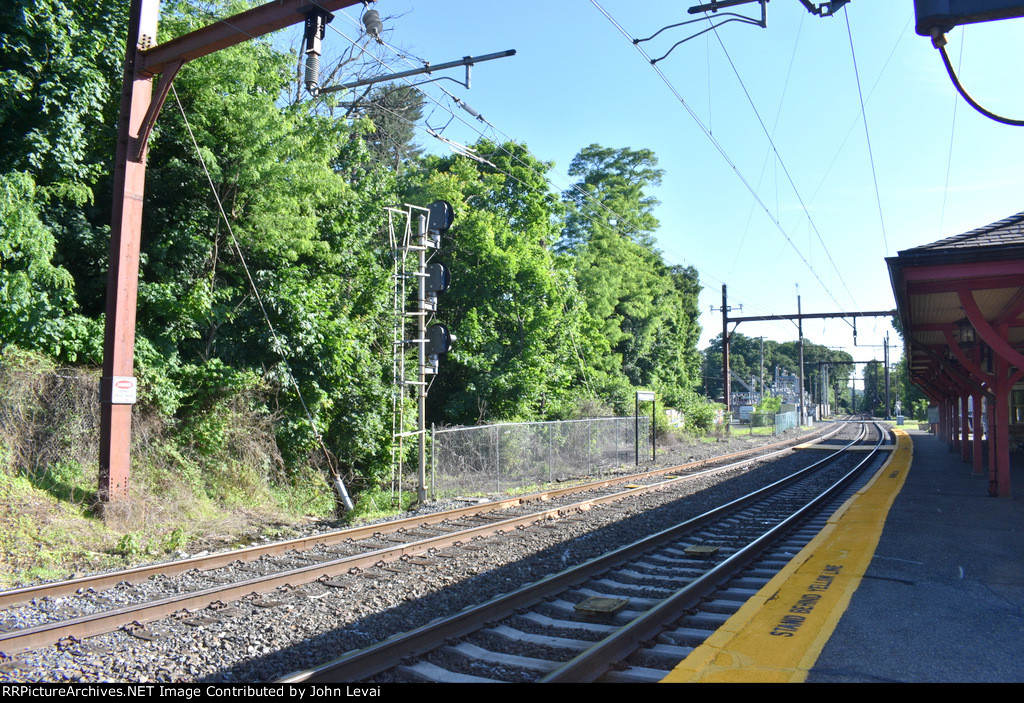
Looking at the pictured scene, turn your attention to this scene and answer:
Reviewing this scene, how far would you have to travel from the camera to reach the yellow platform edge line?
4.52 meters

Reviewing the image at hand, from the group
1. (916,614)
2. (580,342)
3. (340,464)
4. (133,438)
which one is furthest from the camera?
(580,342)

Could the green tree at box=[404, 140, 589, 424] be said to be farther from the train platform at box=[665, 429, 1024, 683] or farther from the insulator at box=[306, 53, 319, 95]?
the train platform at box=[665, 429, 1024, 683]

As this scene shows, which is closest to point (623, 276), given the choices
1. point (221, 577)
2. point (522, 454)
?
point (522, 454)

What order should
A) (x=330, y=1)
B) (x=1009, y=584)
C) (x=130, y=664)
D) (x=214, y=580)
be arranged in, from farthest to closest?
(x=330, y=1) < (x=214, y=580) < (x=1009, y=584) < (x=130, y=664)

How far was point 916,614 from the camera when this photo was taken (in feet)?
19.6

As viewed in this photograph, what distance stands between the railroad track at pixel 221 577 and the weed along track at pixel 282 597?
0.01 m

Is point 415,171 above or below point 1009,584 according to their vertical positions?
above

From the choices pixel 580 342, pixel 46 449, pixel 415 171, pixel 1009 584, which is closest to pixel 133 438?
pixel 46 449

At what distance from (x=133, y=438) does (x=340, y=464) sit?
578 cm

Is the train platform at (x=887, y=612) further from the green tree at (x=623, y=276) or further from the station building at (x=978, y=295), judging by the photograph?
the green tree at (x=623, y=276)

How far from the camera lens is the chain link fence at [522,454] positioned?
55.2 feet

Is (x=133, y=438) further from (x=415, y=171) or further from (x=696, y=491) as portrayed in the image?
(x=415, y=171)

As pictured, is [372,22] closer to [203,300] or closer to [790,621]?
[203,300]

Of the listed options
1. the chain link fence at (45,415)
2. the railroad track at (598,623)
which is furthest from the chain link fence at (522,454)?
the railroad track at (598,623)
